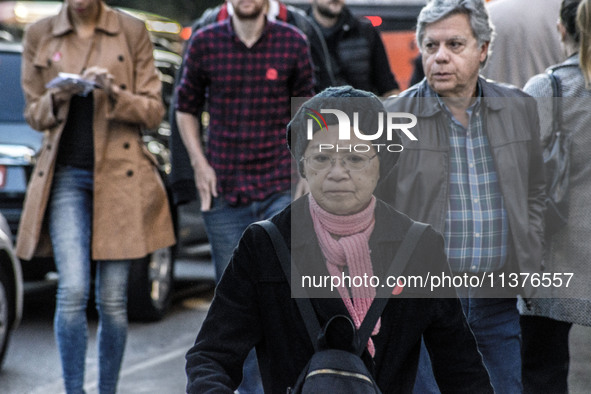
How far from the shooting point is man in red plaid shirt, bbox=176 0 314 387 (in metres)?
4.80

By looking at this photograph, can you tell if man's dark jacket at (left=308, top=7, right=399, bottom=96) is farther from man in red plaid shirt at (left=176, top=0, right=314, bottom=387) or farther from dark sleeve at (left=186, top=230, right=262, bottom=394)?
dark sleeve at (left=186, top=230, right=262, bottom=394)

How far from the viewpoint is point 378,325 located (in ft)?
8.61

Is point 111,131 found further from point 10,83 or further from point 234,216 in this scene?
point 10,83

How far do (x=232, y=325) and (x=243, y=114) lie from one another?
224 cm

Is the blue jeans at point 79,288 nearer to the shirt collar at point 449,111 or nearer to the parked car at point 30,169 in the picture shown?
the shirt collar at point 449,111

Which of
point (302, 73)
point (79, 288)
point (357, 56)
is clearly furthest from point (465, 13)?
point (357, 56)

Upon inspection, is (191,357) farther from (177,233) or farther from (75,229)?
(177,233)

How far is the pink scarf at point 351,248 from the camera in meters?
2.67

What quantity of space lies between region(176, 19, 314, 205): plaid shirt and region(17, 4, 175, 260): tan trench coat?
1.13 feet

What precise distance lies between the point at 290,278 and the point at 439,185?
1205 mm

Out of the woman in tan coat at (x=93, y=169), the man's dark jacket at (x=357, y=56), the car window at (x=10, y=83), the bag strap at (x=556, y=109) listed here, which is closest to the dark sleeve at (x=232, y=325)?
the bag strap at (x=556, y=109)

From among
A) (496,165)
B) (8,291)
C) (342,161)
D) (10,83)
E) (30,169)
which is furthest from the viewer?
(10,83)

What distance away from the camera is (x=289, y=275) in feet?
8.77

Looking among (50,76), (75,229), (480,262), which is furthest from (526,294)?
→ (50,76)
